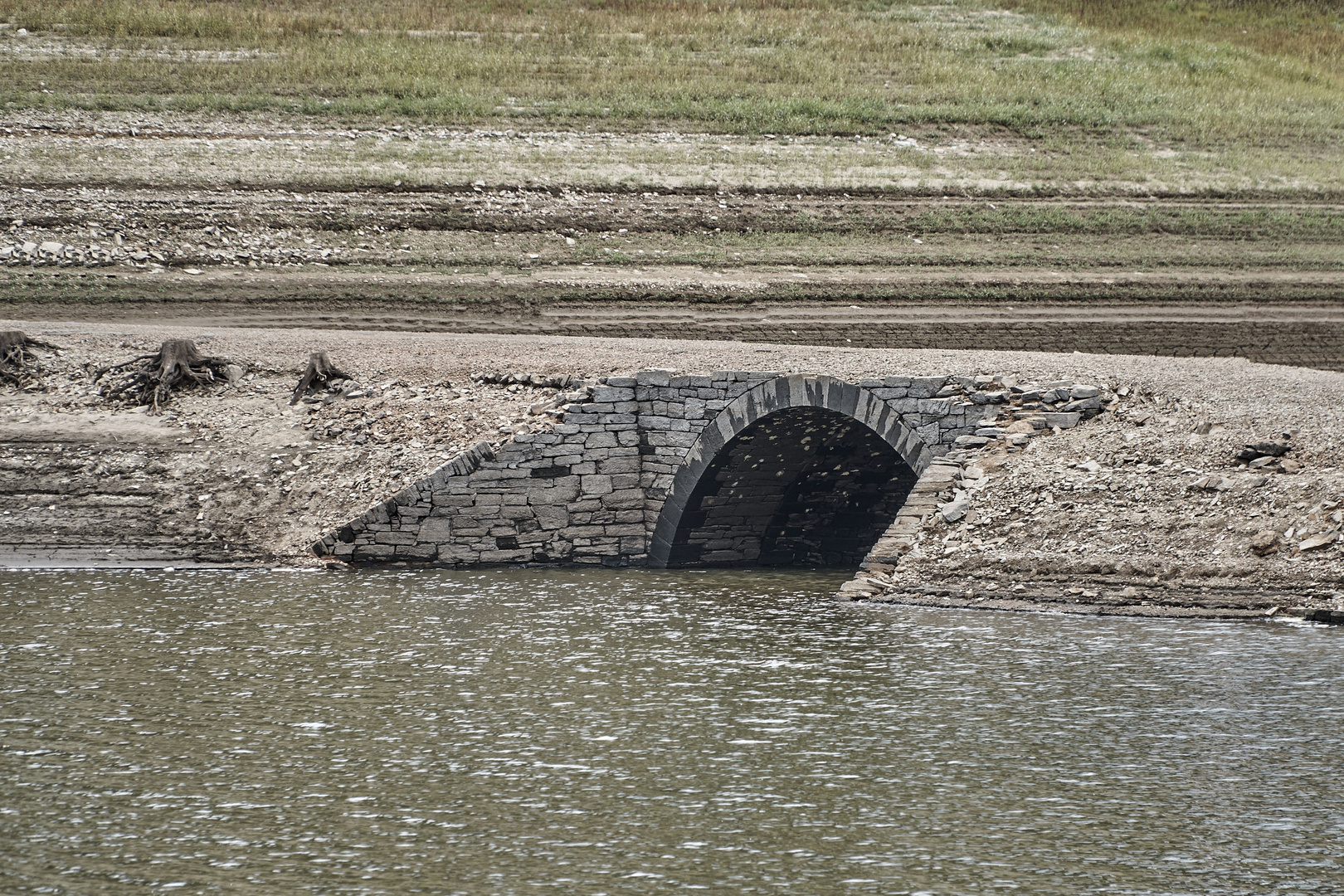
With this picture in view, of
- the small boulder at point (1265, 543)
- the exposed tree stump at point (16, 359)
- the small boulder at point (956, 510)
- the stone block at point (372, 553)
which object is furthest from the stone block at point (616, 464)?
the exposed tree stump at point (16, 359)

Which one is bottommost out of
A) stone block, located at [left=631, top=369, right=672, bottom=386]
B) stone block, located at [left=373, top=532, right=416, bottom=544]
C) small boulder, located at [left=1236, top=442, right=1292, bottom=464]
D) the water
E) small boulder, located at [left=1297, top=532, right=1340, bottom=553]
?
the water

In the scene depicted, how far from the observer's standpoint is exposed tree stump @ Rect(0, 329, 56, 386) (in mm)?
18062

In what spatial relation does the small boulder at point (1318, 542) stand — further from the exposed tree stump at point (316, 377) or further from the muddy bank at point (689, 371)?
the exposed tree stump at point (316, 377)

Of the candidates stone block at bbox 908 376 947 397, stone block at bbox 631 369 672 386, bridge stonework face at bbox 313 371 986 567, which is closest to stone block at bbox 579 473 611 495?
bridge stonework face at bbox 313 371 986 567

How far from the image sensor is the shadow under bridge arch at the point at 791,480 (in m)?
15.8

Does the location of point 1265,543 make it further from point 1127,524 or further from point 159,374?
point 159,374

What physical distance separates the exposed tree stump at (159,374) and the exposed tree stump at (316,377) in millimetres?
1194

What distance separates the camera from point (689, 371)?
16750mm

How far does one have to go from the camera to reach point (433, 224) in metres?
24.6

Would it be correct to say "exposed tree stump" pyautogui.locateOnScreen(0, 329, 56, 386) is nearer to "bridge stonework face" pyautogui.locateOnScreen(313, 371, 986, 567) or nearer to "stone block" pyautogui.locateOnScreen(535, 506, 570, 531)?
"bridge stonework face" pyautogui.locateOnScreen(313, 371, 986, 567)

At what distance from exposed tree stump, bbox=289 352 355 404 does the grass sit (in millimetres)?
11277

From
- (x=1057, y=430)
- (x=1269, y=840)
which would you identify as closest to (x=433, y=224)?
(x=1057, y=430)

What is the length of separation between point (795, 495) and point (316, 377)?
6.33 meters

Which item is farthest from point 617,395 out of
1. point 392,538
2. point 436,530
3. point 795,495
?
point 392,538
